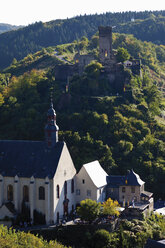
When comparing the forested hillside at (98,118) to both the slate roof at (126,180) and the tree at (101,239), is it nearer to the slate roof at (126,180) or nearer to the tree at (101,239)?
the slate roof at (126,180)

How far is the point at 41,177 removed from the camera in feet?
234

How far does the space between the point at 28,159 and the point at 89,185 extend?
10.7 metres

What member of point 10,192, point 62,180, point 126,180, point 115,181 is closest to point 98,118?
point 115,181

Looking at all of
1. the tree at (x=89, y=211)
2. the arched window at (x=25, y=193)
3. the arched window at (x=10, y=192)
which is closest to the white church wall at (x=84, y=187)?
the tree at (x=89, y=211)

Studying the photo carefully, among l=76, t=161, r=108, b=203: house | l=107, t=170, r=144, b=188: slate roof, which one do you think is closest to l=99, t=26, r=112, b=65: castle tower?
l=107, t=170, r=144, b=188: slate roof

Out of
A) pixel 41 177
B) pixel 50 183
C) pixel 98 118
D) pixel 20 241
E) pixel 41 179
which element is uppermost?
pixel 98 118

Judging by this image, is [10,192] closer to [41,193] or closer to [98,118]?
[41,193]

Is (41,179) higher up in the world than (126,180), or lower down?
higher up

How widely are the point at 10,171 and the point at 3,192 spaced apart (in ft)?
11.6

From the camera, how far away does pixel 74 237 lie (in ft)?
219

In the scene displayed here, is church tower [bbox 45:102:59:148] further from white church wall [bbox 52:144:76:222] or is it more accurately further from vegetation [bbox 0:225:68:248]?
vegetation [bbox 0:225:68:248]

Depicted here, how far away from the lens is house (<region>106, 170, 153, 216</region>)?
7681 cm

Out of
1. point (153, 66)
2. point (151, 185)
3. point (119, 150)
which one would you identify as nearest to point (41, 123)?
point (119, 150)

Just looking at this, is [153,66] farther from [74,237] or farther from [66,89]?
[74,237]
